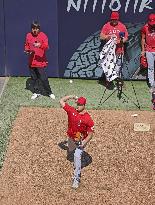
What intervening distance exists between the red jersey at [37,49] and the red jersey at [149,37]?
109 inches

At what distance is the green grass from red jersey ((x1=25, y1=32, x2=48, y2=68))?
3.23ft

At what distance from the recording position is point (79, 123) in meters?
9.03

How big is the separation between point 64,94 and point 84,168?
12.2ft

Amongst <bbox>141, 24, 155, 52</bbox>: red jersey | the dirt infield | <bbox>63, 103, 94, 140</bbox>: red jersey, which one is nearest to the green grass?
the dirt infield

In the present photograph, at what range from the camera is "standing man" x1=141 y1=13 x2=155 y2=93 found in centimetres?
1297

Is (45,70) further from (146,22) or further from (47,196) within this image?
(47,196)

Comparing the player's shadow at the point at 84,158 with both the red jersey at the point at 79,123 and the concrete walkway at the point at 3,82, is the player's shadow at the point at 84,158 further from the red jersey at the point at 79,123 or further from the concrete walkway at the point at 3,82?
the concrete walkway at the point at 3,82

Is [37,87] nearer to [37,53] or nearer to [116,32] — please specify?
[37,53]

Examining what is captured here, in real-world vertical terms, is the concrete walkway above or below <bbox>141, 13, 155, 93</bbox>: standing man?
below

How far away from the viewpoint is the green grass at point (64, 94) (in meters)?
12.4

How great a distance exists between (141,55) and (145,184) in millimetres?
5095

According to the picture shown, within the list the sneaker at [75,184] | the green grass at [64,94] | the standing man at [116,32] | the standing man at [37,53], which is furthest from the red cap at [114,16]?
the sneaker at [75,184]

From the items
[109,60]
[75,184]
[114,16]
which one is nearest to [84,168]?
[75,184]

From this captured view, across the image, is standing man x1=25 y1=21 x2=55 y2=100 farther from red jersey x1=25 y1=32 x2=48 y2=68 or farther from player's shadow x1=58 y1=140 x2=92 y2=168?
player's shadow x1=58 y1=140 x2=92 y2=168
